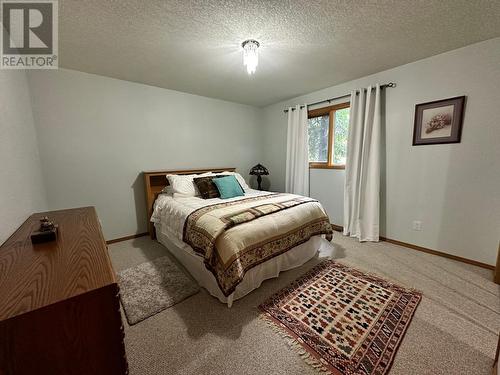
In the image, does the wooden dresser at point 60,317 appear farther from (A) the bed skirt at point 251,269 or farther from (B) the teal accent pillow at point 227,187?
(B) the teal accent pillow at point 227,187

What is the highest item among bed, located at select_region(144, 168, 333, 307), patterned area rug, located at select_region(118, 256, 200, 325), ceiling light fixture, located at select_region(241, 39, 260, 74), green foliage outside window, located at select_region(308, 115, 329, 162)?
ceiling light fixture, located at select_region(241, 39, 260, 74)

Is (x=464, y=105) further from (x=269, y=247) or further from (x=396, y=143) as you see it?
(x=269, y=247)

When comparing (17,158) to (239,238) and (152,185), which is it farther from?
(239,238)

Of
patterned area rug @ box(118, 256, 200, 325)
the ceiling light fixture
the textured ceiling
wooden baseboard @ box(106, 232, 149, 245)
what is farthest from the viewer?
wooden baseboard @ box(106, 232, 149, 245)

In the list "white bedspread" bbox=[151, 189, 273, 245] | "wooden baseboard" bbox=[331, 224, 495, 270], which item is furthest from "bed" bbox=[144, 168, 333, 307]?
"wooden baseboard" bbox=[331, 224, 495, 270]

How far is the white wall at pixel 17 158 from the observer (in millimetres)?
1313

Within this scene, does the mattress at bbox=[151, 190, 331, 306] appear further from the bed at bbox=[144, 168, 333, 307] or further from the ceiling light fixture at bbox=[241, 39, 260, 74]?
the ceiling light fixture at bbox=[241, 39, 260, 74]

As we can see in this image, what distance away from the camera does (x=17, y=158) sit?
1.62 m

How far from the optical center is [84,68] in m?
2.44

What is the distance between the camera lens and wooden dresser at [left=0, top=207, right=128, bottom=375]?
2.02 feet

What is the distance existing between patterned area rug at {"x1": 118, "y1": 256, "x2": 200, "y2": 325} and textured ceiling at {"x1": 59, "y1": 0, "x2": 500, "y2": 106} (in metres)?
2.31

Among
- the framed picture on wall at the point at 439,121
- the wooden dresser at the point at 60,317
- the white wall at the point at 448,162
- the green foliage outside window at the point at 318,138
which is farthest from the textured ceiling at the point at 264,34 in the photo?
the wooden dresser at the point at 60,317

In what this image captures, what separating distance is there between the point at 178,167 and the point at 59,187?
1.54 metres

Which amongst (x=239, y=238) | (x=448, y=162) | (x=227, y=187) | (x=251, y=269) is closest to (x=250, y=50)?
(x=227, y=187)
